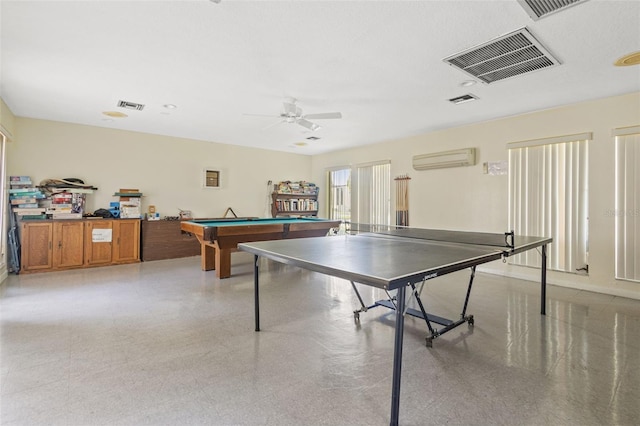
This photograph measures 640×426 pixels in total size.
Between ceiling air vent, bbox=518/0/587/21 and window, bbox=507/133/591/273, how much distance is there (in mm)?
2822

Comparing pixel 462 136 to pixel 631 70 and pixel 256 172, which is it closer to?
pixel 631 70

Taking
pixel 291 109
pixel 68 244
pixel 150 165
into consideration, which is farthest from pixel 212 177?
pixel 291 109

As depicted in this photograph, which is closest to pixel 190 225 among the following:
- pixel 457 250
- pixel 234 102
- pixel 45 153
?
pixel 234 102

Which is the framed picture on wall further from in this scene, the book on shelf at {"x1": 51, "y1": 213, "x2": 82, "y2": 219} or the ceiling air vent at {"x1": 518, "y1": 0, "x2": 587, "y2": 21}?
the ceiling air vent at {"x1": 518, "y1": 0, "x2": 587, "y2": 21}

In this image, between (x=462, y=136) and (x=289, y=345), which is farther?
(x=462, y=136)

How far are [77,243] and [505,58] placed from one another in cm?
670

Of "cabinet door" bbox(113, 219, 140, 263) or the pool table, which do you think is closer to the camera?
the pool table

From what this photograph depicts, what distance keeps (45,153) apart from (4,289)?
251 centimetres

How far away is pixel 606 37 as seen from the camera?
2557 millimetres

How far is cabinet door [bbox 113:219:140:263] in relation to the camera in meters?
5.58

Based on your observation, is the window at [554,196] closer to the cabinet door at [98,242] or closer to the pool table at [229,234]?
the pool table at [229,234]

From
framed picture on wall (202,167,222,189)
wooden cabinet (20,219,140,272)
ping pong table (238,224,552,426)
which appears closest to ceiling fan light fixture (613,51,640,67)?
ping pong table (238,224,552,426)

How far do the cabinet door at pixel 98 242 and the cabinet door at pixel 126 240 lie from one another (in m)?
0.08

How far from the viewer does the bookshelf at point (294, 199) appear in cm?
789
